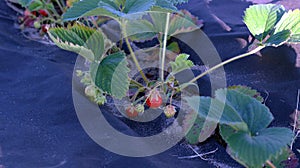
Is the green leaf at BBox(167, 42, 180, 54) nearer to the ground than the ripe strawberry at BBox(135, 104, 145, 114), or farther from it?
farther from it

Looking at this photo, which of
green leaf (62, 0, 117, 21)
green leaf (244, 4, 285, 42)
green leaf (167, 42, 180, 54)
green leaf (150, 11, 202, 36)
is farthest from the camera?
green leaf (167, 42, 180, 54)

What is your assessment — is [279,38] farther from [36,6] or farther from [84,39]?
[36,6]

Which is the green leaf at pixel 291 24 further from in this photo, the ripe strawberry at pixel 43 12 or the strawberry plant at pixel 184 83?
the ripe strawberry at pixel 43 12

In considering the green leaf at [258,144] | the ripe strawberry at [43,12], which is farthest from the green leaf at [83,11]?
the ripe strawberry at [43,12]

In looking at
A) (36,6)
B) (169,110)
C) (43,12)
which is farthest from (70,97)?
(43,12)

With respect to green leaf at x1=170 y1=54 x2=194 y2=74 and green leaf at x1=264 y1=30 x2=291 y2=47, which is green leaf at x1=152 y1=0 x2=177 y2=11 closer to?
green leaf at x1=170 y1=54 x2=194 y2=74

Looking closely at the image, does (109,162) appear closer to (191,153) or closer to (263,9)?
(191,153)

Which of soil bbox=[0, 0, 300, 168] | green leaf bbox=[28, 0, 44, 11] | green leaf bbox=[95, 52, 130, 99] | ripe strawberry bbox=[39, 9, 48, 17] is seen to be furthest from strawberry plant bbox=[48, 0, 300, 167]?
ripe strawberry bbox=[39, 9, 48, 17]
